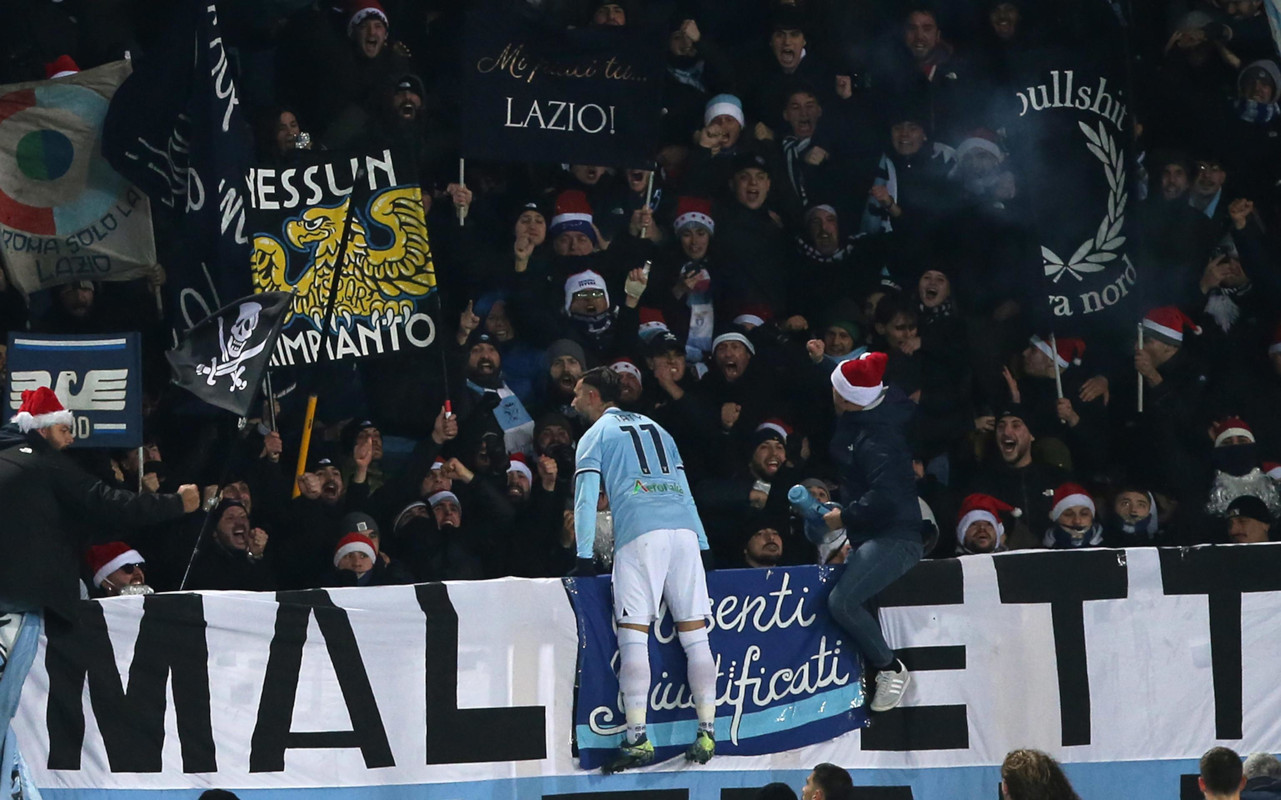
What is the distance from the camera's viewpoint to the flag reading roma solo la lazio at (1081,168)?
12961mm

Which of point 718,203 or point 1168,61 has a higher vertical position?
point 1168,61

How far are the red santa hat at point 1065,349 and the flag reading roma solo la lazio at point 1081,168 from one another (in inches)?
3.1

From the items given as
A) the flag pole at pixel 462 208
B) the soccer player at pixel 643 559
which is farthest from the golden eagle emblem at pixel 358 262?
the soccer player at pixel 643 559

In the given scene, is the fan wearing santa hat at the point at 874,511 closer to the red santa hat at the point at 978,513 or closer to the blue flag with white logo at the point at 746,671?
the blue flag with white logo at the point at 746,671

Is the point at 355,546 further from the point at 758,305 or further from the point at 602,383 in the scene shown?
the point at 758,305

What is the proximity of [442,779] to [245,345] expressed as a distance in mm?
2713

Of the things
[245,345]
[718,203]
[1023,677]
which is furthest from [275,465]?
[1023,677]

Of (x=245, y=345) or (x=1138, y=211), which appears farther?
(x=1138, y=211)

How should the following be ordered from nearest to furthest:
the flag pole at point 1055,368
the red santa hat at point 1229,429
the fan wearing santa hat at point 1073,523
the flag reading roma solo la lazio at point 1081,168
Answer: the fan wearing santa hat at point 1073,523 → the red santa hat at point 1229,429 → the flag pole at point 1055,368 → the flag reading roma solo la lazio at point 1081,168

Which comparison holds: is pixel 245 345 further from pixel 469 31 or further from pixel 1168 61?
pixel 1168 61

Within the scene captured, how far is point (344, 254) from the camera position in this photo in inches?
461

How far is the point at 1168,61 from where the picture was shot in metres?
14.1

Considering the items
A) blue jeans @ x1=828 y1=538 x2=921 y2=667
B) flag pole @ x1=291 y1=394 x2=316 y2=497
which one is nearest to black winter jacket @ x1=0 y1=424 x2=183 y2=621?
flag pole @ x1=291 y1=394 x2=316 y2=497

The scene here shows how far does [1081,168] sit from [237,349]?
5792 mm
